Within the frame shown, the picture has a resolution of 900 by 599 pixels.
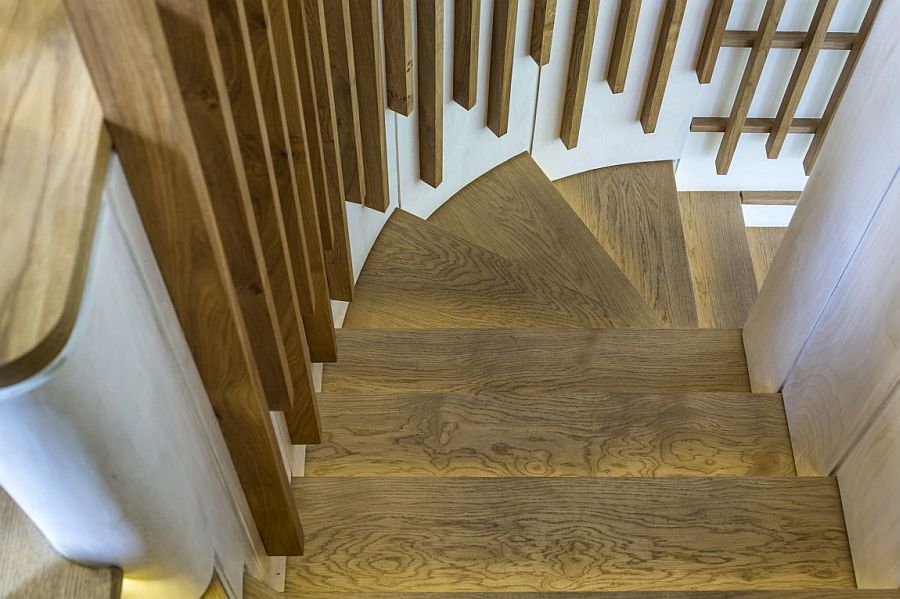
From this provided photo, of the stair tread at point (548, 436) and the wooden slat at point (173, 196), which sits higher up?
the wooden slat at point (173, 196)

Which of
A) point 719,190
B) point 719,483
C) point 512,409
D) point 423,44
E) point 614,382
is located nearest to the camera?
point 719,483

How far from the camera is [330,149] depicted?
1.65 meters

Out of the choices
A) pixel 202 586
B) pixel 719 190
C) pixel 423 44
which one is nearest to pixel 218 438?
pixel 202 586

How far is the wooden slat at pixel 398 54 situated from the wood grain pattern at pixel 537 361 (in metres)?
0.58

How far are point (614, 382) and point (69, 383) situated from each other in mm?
1430

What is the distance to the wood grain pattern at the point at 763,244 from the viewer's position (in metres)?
3.95

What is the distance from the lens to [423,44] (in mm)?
2193

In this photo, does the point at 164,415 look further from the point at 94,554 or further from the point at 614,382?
the point at 614,382

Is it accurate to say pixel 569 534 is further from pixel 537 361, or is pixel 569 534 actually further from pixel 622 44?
pixel 622 44

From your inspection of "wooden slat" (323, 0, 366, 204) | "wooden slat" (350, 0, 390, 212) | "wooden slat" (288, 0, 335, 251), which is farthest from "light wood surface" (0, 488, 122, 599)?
"wooden slat" (350, 0, 390, 212)

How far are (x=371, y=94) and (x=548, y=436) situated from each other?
83cm

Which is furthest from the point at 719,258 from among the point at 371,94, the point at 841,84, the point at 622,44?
the point at 371,94

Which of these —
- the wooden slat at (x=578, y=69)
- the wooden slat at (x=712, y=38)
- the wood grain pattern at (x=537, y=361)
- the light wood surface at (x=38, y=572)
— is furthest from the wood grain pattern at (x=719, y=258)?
the light wood surface at (x=38, y=572)

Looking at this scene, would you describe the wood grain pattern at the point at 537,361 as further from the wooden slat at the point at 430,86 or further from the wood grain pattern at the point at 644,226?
the wood grain pattern at the point at 644,226
